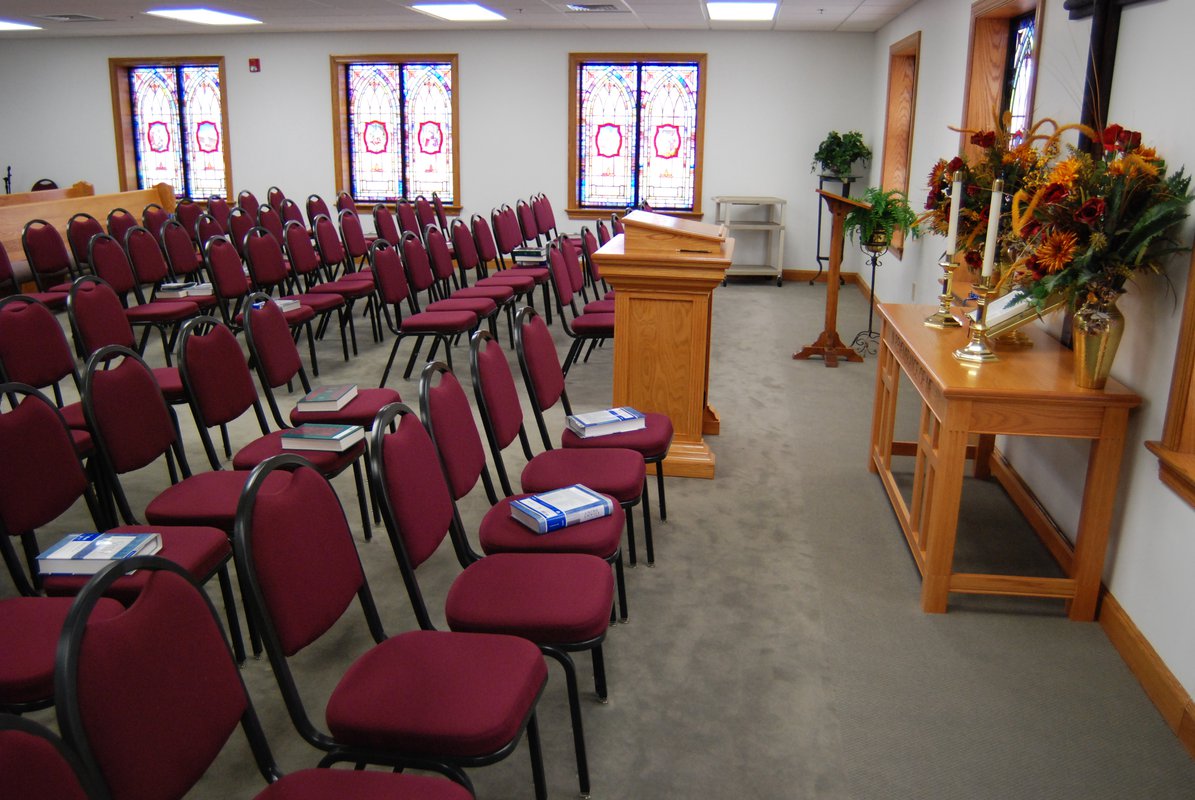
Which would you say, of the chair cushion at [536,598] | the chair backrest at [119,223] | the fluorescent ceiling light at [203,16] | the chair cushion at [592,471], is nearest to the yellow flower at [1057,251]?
the chair cushion at [592,471]

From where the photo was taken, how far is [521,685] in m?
1.96

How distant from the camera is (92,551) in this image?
2.49 meters

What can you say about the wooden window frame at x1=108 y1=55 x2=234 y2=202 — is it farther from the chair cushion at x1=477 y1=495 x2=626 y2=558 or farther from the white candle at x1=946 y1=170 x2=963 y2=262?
the chair cushion at x1=477 y1=495 x2=626 y2=558

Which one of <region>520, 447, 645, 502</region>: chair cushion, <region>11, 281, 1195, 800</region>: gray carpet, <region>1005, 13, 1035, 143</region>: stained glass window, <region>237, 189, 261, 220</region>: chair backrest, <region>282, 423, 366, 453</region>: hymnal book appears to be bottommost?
<region>11, 281, 1195, 800</region>: gray carpet

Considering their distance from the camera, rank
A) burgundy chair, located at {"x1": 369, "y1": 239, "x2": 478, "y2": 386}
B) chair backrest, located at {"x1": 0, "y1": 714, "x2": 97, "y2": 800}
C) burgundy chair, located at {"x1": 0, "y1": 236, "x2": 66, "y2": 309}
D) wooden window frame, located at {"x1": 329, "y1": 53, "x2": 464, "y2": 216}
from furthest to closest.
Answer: wooden window frame, located at {"x1": 329, "y1": 53, "x2": 464, "y2": 216} → burgundy chair, located at {"x1": 0, "y1": 236, "x2": 66, "y2": 309} → burgundy chair, located at {"x1": 369, "y1": 239, "x2": 478, "y2": 386} → chair backrest, located at {"x1": 0, "y1": 714, "x2": 97, "y2": 800}

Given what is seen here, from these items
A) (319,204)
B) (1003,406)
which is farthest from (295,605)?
(319,204)

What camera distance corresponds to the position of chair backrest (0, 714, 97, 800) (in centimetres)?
122

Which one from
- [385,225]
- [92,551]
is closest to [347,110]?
[385,225]

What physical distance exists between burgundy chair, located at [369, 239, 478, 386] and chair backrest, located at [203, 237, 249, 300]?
→ 100cm

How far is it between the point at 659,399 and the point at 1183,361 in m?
2.13

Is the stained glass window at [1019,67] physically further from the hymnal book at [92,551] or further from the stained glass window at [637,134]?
the stained glass window at [637,134]

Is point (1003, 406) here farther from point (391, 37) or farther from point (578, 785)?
point (391, 37)

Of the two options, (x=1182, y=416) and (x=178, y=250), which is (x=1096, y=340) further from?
(x=178, y=250)

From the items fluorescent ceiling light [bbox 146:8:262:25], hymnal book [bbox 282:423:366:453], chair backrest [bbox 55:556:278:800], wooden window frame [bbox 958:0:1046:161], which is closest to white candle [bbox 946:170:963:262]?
wooden window frame [bbox 958:0:1046:161]
